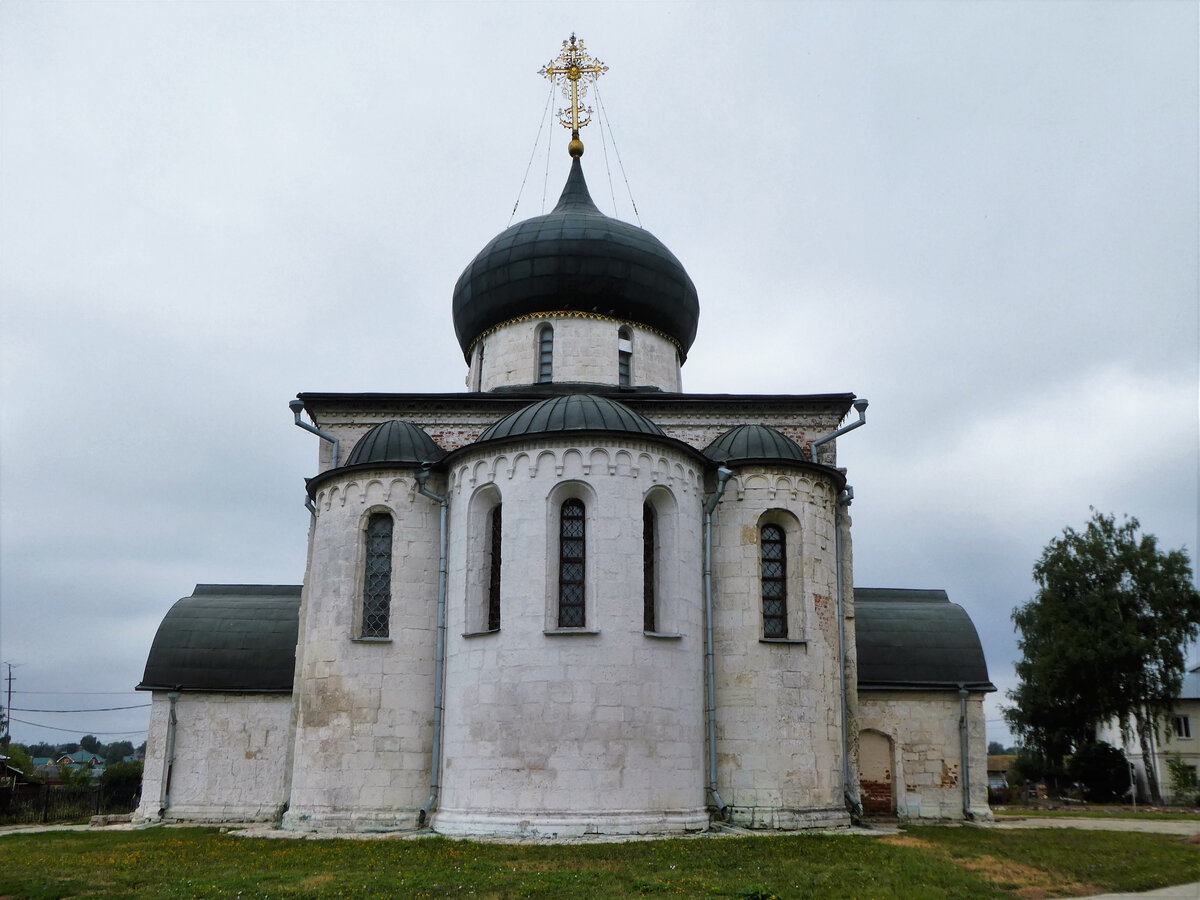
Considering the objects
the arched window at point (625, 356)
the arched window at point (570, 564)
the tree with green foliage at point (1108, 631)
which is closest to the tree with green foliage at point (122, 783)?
the arched window at point (570, 564)

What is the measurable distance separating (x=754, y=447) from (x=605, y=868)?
8146mm

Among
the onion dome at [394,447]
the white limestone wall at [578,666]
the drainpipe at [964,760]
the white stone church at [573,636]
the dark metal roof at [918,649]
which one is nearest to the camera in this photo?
the white limestone wall at [578,666]

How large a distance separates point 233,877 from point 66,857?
144 inches

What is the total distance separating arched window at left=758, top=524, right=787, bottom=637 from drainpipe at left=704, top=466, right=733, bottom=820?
984 mm

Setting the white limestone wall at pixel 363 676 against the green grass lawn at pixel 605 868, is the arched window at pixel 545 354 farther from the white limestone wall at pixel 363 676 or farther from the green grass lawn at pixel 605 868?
the green grass lawn at pixel 605 868

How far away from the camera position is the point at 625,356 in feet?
69.3

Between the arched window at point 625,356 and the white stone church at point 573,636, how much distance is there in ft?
0.15

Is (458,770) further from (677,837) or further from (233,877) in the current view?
(233,877)

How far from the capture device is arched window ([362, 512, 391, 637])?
1686 centimetres

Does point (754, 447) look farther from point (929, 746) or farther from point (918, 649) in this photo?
point (929, 746)

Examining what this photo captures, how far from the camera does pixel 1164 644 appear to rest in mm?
28688

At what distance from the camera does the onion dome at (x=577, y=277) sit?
20.9m

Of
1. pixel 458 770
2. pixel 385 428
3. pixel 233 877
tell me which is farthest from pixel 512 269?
pixel 233 877

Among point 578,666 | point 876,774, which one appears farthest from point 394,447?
point 876,774
